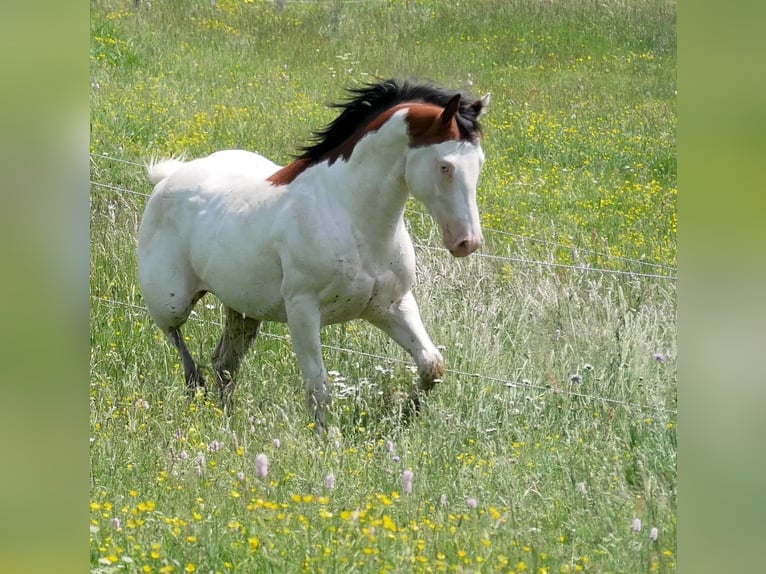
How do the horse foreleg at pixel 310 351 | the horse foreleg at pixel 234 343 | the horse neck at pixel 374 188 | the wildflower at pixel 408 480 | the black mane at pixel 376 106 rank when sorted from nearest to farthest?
the wildflower at pixel 408 480 → the black mane at pixel 376 106 → the horse neck at pixel 374 188 → the horse foreleg at pixel 310 351 → the horse foreleg at pixel 234 343

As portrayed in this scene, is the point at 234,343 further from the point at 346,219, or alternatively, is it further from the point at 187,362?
the point at 346,219

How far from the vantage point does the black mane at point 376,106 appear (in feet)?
14.6

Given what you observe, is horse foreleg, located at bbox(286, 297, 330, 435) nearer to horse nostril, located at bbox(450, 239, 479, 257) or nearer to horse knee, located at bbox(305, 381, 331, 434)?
horse knee, located at bbox(305, 381, 331, 434)

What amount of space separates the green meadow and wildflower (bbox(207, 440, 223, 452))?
0.06 feet

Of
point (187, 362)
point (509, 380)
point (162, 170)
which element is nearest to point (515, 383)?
point (509, 380)

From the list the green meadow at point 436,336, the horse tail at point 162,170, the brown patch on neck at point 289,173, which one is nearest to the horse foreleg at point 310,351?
the green meadow at point 436,336

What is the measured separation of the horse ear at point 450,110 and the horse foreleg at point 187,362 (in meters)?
2.17

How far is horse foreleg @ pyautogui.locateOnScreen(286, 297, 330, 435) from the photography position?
15.9 ft

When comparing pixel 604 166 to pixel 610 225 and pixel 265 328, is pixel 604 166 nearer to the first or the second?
pixel 610 225

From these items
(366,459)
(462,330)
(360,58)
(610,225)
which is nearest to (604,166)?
(610,225)

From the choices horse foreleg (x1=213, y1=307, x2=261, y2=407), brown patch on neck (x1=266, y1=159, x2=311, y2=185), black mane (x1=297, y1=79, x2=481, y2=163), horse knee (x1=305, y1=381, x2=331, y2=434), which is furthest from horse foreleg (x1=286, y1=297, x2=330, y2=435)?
horse foreleg (x1=213, y1=307, x2=261, y2=407)

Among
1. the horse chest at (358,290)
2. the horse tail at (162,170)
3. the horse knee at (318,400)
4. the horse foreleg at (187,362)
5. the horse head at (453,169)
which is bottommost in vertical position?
the horse foreleg at (187,362)

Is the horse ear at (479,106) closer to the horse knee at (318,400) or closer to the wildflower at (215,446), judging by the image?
the horse knee at (318,400)

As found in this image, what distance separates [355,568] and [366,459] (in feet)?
2.90
